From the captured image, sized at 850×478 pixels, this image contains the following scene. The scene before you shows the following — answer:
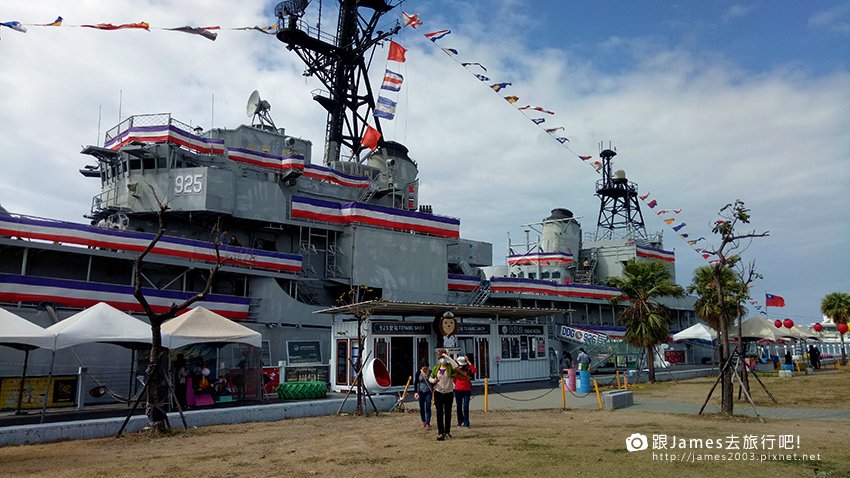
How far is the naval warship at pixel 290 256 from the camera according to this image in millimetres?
22625

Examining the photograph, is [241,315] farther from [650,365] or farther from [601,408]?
[650,365]

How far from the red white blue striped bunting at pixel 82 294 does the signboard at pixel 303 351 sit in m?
3.38

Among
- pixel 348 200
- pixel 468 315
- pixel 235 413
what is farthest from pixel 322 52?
pixel 235 413

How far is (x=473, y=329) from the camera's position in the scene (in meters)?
25.7

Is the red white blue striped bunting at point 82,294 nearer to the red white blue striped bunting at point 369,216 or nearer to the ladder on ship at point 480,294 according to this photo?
the red white blue striped bunting at point 369,216

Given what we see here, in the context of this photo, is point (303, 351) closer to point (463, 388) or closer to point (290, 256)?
point (290, 256)

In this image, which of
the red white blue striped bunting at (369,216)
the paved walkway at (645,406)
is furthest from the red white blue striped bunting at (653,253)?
the paved walkway at (645,406)

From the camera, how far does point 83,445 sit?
40.0 ft

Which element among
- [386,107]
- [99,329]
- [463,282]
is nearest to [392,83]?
[386,107]

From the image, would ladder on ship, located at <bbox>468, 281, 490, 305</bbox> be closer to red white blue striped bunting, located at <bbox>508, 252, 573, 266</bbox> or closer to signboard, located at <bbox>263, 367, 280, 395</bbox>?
red white blue striped bunting, located at <bbox>508, 252, 573, 266</bbox>

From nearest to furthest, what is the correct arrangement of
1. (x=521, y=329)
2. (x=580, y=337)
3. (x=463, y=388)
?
(x=463, y=388) < (x=521, y=329) < (x=580, y=337)

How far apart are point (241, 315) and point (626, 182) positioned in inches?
1661

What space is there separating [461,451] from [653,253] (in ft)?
144

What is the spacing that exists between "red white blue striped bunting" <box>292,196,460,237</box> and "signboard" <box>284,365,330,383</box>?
950 cm
